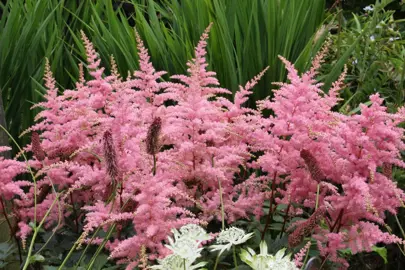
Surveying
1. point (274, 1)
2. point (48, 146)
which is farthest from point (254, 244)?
point (274, 1)

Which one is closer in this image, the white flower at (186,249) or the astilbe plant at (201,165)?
the white flower at (186,249)

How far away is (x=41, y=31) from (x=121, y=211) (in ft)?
6.07

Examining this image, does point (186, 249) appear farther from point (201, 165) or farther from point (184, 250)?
point (201, 165)

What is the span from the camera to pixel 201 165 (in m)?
2.24

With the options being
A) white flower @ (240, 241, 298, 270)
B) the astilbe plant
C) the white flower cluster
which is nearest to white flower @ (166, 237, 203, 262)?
the white flower cluster

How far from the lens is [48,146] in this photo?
2375 millimetres

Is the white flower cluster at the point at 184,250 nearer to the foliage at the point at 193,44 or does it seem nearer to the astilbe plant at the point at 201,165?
the astilbe plant at the point at 201,165

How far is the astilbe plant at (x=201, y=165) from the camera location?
2021 mm

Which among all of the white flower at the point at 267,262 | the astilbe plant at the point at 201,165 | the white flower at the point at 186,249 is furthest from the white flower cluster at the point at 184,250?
the astilbe plant at the point at 201,165

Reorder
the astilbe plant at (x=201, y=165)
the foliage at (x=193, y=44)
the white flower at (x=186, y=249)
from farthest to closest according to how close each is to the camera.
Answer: the foliage at (x=193, y=44), the astilbe plant at (x=201, y=165), the white flower at (x=186, y=249)

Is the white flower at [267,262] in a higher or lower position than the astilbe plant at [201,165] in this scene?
higher

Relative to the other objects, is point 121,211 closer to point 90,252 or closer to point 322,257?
point 90,252

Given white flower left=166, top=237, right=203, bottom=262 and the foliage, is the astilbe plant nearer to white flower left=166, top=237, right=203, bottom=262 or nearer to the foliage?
white flower left=166, top=237, right=203, bottom=262

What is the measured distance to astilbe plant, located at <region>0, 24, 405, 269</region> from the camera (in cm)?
202
